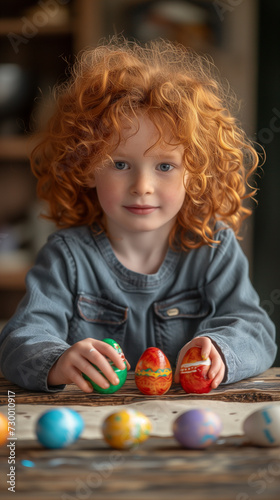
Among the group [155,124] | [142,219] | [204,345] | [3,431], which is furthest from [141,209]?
[3,431]

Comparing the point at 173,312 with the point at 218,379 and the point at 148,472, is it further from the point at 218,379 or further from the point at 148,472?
the point at 148,472

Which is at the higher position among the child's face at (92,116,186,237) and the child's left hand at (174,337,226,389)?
the child's face at (92,116,186,237)

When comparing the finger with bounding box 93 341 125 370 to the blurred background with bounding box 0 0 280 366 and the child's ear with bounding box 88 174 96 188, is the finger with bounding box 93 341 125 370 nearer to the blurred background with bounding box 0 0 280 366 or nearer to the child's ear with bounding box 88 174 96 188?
the child's ear with bounding box 88 174 96 188

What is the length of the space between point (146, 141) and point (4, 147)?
176 centimetres

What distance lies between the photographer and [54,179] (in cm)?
135

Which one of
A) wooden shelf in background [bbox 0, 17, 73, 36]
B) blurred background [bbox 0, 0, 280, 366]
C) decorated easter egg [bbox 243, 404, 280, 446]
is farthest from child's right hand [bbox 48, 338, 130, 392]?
wooden shelf in background [bbox 0, 17, 73, 36]

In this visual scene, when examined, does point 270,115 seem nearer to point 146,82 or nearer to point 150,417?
point 146,82

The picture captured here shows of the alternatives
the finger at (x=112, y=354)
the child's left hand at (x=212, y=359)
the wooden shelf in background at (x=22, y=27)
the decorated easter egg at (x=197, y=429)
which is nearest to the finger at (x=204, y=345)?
the child's left hand at (x=212, y=359)

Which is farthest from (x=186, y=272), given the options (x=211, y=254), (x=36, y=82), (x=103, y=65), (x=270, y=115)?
(x=36, y=82)

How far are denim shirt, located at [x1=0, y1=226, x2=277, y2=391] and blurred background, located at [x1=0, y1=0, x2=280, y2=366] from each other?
4.37 feet

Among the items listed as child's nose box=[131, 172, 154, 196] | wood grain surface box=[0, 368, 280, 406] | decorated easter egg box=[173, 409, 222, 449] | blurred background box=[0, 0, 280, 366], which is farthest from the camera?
blurred background box=[0, 0, 280, 366]

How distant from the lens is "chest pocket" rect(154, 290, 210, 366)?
1.22 meters

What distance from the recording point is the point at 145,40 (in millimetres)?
2738

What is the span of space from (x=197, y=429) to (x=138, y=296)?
1.97 feet
